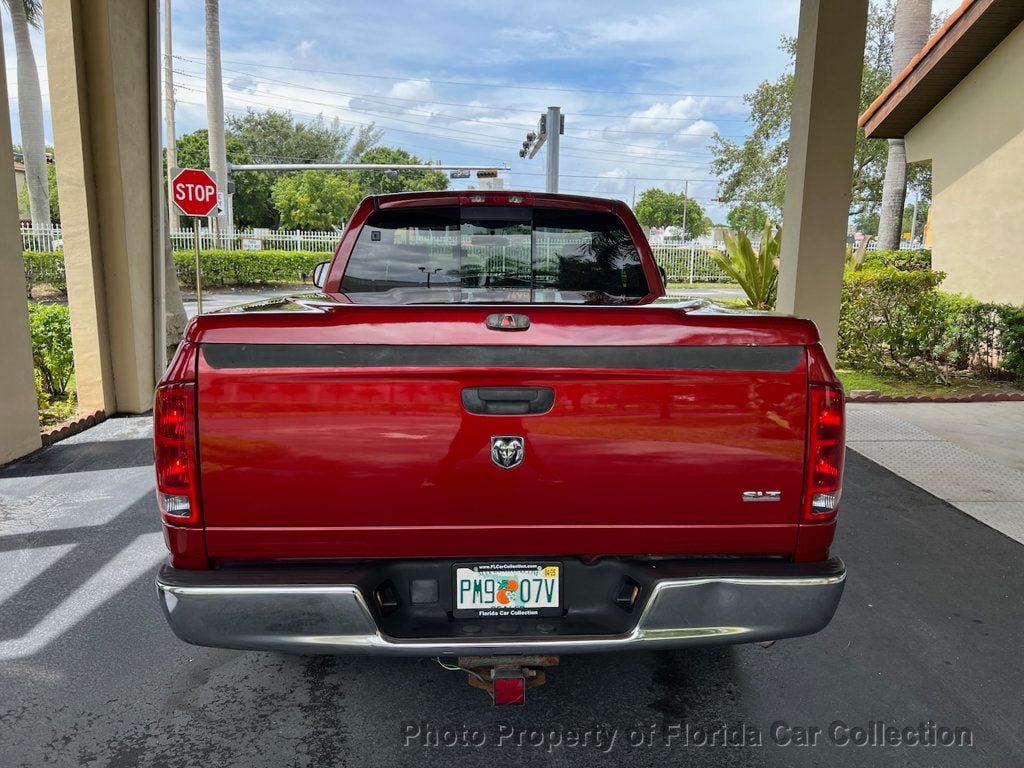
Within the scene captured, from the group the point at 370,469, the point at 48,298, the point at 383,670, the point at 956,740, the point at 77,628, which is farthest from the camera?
the point at 48,298

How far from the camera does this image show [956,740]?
105 inches

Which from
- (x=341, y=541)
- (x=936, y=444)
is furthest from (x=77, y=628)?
(x=936, y=444)

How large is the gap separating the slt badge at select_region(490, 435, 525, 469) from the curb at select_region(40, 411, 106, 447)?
5826mm

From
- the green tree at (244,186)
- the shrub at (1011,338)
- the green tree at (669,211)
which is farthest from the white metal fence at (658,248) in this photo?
the green tree at (669,211)

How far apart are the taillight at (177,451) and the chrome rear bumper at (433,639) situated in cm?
21

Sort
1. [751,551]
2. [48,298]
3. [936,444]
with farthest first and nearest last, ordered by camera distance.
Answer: [48,298], [936,444], [751,551]

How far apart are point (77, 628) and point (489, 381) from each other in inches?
101

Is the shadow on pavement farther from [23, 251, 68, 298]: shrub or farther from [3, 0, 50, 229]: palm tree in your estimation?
[3, 0, 50, 229]: palm tree

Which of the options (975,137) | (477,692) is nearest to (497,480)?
(477,692)

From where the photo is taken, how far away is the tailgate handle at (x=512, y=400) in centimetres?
218

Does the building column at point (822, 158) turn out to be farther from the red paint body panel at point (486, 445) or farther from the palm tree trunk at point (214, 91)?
the palm tree trunk at point (214, 91)

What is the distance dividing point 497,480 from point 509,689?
66cm

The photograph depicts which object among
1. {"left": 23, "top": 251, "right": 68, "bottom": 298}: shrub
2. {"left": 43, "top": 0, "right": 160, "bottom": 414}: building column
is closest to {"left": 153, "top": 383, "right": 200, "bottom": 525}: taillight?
{"left": 43, "top": 0, "right": 160, "bottom": 414}: building column

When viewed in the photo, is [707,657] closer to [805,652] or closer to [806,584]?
[805,652]
